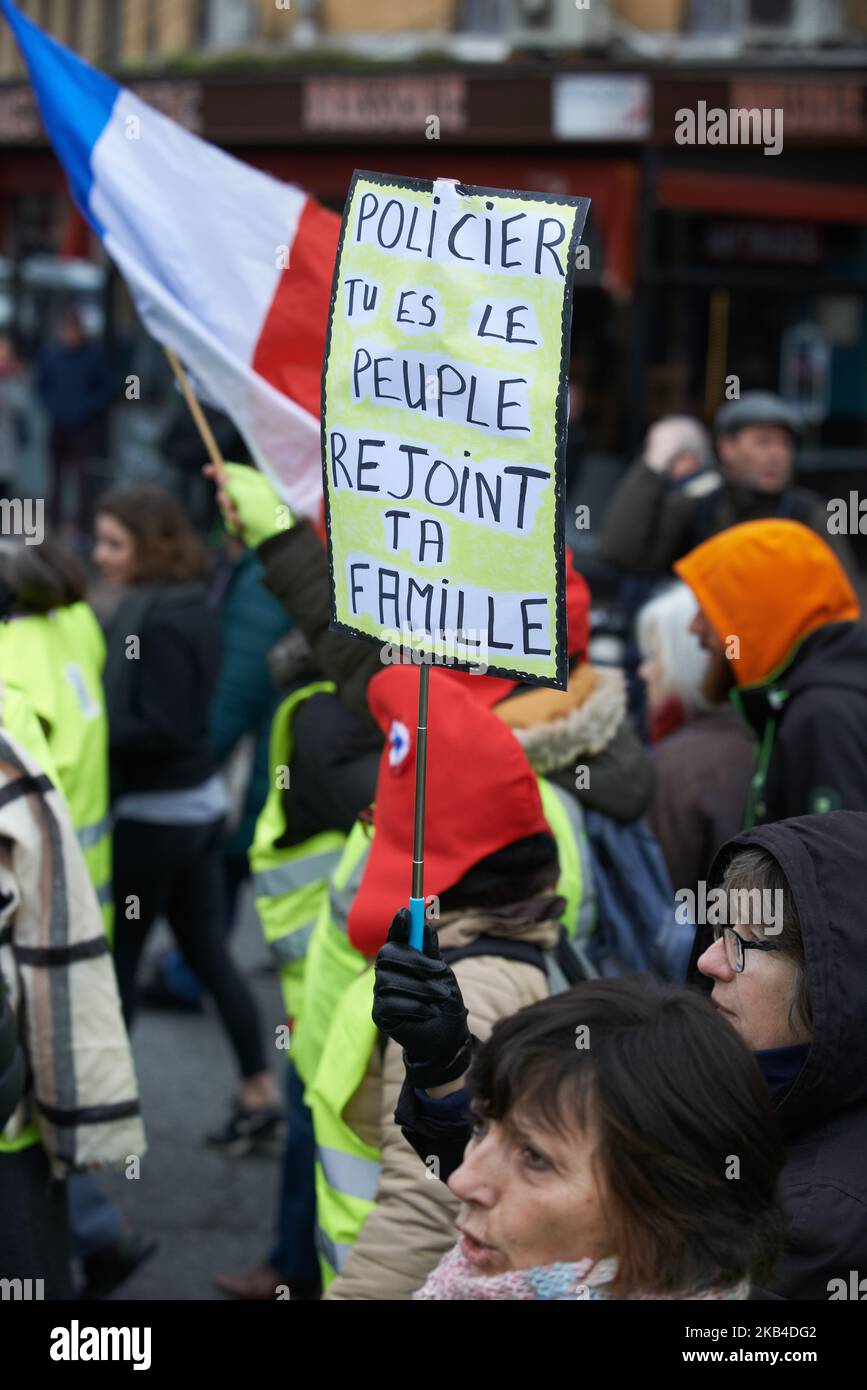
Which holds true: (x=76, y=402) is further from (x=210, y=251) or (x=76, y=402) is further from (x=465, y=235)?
(x=465, y=235)

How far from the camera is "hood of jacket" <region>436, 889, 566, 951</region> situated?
2.87m

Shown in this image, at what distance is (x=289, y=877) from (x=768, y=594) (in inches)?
50.2

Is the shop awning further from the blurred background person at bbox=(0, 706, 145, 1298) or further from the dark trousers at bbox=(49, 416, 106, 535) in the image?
the blurred background person at bbox=(0, 706, 145, 1298)

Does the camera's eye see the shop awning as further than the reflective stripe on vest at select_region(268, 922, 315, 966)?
Yes

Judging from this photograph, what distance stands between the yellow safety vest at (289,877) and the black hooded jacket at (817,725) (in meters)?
0.99

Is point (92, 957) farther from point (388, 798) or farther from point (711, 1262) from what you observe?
point (711, 1262)

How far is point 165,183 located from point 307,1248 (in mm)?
2596

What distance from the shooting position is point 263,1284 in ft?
14.4

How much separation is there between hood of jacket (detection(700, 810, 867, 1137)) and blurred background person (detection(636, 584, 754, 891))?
1.68 meters

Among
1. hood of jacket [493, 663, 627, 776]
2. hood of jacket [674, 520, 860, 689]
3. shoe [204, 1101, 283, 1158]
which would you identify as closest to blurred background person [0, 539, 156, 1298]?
shoe [204, 1101, 283, 1158]

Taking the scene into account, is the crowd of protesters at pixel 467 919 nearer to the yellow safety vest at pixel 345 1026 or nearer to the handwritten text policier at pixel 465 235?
the yellow safety vest at pixel 345 1026

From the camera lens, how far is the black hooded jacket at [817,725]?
381cm

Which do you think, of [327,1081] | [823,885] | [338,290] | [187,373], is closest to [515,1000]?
[327,1081]

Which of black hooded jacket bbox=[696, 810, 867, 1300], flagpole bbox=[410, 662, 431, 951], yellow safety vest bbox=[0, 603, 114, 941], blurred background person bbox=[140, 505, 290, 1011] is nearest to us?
black hooded jacket bbox=[696, 810, 867, 1300]
